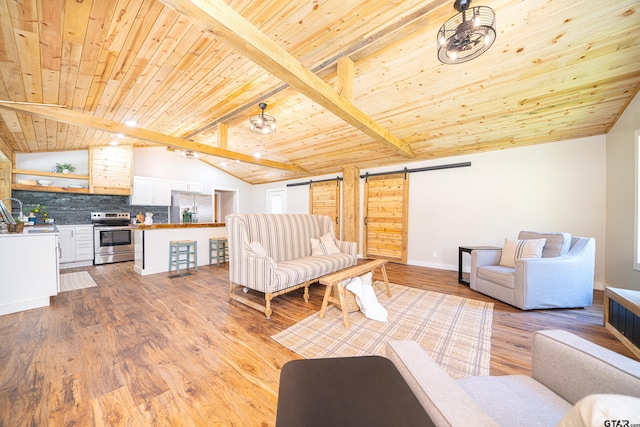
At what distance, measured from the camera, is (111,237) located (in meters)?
5.04

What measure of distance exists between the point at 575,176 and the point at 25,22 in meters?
6.67

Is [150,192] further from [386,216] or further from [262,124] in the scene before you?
[386,216]

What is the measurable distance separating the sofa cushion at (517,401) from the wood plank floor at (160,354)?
3.14 feet

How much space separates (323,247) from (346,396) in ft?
10.4

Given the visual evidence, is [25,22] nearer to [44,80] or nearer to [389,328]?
[44,80]

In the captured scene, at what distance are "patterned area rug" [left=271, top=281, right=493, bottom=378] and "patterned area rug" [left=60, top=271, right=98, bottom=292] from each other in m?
3.58

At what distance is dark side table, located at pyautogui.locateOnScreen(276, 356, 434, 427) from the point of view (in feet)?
1.95

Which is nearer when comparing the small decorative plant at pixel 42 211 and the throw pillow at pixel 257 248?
the throw pillow at pixel 257 248

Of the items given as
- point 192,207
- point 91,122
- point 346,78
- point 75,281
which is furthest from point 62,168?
point 346,78

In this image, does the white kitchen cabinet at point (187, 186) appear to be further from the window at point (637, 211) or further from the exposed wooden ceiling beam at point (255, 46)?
the window at point (637, 211)

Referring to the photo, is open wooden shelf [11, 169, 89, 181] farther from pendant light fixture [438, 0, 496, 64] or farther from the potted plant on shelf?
pendant light fixture [438, 0, 496, 64]

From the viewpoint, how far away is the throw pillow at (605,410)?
325 mm

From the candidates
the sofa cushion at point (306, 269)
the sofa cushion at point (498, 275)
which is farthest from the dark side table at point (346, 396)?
the sofa cushion at point (498, 275)

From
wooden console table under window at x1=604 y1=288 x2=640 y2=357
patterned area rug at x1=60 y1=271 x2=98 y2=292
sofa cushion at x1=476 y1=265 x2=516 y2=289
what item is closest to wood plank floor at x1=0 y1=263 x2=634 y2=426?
wooden console table under window at x1=604 y1=288 x2=640 y2=357
